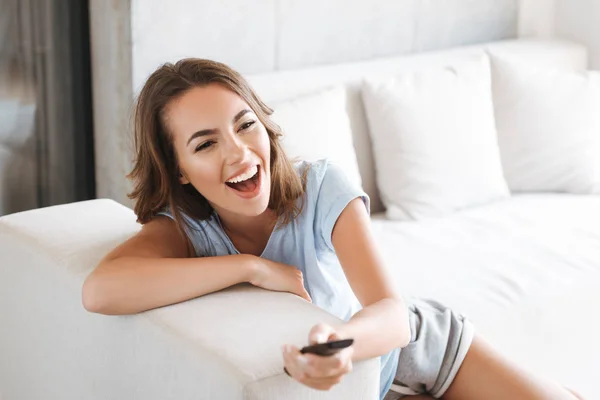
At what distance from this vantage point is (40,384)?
1847mm

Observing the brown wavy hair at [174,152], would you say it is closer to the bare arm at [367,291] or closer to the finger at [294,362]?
the bare arm at [367,291]

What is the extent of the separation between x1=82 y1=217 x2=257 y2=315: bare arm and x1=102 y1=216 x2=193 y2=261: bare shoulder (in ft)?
0.03

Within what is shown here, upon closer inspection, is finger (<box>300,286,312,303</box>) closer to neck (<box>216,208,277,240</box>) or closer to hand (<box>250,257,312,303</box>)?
hand (<box>250,257,312,303</box>)

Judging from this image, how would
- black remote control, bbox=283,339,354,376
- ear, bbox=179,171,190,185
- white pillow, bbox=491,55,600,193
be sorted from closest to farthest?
black remote control, bbox=283,339,354,376, ear, bbox=179,171,190,185, white pillow, bbox=491,55,600,193

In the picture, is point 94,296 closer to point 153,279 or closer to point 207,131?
point 153,279

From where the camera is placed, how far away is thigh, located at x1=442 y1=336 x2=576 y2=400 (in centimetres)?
163

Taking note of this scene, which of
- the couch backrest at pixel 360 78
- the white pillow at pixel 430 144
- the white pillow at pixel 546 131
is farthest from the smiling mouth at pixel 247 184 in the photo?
the white pillow at pixel 546 131

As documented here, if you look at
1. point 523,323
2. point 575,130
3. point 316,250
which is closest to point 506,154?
point 575,130

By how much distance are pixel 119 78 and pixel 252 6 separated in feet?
1.43

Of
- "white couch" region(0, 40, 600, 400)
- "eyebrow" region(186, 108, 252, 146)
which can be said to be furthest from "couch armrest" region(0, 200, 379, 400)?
"eyebrow" region(186, 108, 252, 146)

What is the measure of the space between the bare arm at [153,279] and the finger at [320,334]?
0.31m

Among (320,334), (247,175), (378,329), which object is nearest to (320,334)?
(320,334)

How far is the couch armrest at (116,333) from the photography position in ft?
4.30

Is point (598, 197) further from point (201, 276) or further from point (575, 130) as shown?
point (201, 276)
